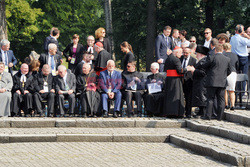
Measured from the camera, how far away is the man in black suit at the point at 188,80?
13.1 metres

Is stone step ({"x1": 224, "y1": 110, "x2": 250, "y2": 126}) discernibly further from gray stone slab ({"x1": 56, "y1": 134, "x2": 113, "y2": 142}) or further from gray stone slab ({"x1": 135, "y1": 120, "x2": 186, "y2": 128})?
gray stone slab ({"x1": 56, "y1": 134, "x2": 113, "y2": 142})

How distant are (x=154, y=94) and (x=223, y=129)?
10.6 feet

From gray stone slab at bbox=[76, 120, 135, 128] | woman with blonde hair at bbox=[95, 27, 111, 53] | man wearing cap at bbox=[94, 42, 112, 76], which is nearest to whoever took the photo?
gray stone slab at bbox=[76, 120, 135, 128]

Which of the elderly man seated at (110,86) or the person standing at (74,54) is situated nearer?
the elderly man seated at (110,86)

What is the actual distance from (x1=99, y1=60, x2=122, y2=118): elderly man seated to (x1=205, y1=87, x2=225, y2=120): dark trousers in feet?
7.77

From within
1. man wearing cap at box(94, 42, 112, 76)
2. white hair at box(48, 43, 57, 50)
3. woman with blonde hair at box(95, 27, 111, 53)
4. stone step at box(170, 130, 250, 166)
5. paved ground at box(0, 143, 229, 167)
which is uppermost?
woman with blonde hair at box(95, 27, 111, 53)

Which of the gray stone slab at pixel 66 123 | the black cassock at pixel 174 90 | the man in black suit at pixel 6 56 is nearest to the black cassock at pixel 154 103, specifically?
the black cassock at pixel 174 90

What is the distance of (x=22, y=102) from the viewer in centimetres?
1362

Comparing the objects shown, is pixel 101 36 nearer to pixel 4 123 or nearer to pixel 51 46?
pixel 51 46

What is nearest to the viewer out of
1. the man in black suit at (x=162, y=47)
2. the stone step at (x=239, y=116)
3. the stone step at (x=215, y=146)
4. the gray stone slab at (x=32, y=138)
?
the stone step at (x=215, y=146)

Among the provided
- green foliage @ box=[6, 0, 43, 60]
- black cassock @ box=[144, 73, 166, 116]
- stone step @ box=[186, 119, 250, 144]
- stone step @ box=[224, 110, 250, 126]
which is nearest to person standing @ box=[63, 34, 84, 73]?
black cassock @ box=[144, 73, 166, 116]

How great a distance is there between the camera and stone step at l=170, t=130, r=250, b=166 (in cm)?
851

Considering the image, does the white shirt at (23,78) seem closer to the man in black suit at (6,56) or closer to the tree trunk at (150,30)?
the man in black suit at (6,56)

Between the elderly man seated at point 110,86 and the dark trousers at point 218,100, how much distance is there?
2367 millimetres
